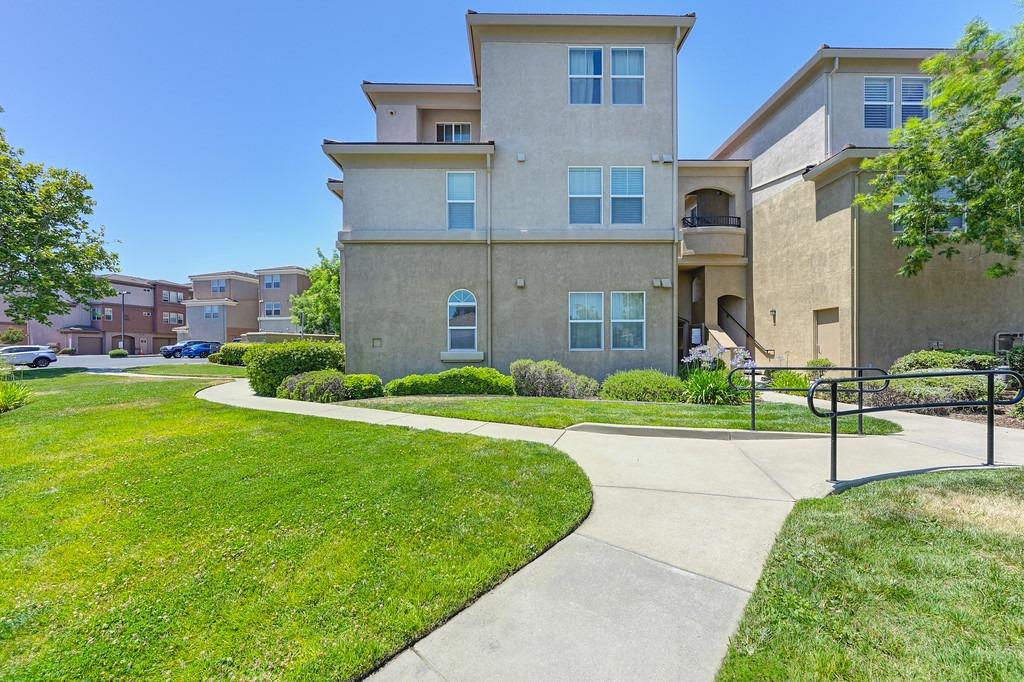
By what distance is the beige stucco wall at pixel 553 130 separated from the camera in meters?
12.4

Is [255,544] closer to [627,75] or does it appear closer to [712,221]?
[627,75]

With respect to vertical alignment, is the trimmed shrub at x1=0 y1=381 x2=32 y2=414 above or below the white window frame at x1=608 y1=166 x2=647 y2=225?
below

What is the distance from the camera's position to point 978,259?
12.2 meters

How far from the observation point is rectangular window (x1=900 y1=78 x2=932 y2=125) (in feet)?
45.2

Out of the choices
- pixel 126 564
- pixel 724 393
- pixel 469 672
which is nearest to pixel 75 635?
pixel 126 564

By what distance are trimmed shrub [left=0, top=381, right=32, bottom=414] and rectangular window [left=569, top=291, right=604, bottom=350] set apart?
1347 cm

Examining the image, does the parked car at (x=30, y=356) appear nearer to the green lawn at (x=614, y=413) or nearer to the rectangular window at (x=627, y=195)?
the green lawn at (x=614, y=413)

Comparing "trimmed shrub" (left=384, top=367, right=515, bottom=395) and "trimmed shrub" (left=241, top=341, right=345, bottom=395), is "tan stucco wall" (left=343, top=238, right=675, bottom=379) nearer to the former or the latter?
"trimmed shrub" (left=241, top=341, right=345, bottom=395)

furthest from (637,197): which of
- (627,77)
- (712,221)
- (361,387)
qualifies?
(361,387)

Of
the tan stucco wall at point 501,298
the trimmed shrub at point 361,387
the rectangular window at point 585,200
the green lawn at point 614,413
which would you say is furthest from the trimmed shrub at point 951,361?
the trimmed shrub at point 361,387

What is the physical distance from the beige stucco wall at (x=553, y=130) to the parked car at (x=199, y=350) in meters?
40.0

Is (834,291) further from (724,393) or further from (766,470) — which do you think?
(766,470)

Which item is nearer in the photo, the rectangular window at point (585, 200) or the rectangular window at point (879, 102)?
the rectangular window at point (585, 200)

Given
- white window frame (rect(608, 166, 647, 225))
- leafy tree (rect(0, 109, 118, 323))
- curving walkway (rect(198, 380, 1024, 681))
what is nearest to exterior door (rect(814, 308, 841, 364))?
white window frame (rect(608, 166, 647, 225))
